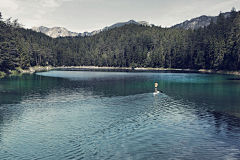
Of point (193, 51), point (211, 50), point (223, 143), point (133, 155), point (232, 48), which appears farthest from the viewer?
point (193, 51)

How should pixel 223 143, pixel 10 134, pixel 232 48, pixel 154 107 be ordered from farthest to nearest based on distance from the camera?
1. pixel 232 48
2. pixel 154 107
3. pixel 10 134
4. pixel 223 143

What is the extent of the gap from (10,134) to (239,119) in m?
31.3

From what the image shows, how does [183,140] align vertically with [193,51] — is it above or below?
below

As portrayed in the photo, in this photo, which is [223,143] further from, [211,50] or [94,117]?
[211,50]

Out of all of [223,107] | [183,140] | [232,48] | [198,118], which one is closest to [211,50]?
[232,48]

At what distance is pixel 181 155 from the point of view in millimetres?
17719

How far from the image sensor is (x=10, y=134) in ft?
74.6

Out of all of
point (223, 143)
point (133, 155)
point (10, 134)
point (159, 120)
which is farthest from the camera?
point (159, 120)

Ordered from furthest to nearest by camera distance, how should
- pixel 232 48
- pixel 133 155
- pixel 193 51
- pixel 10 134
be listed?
pixel 193 51, pixel 232 48, pixel 10 134, pixel 133 155

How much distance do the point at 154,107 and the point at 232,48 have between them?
119 meters

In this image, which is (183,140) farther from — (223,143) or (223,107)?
(223,107)

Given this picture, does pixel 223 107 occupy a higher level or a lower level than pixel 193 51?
lower

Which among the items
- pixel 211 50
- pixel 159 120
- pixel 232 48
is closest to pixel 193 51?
pixel 211 50

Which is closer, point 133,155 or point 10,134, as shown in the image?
point 133,155
